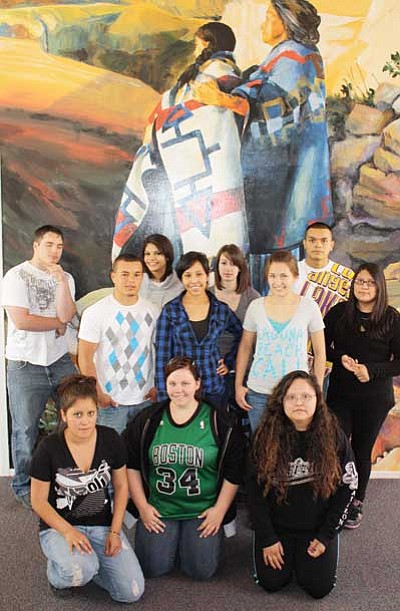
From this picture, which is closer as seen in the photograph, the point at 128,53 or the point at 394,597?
the point at 394,597

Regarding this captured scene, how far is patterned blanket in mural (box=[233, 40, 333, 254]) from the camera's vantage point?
3.29 metres

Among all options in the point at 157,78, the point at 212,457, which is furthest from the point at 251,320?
the point at 157,78

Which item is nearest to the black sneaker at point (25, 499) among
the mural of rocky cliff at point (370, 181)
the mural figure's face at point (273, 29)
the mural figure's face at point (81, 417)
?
the mural figure's face at point (81, 417)

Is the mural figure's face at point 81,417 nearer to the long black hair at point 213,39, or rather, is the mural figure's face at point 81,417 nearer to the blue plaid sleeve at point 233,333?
the blue plaid sleeve at point 233,333

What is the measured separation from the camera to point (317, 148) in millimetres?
3334

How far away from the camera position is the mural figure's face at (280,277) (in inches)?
106

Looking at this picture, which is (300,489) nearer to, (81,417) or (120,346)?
(81,417)

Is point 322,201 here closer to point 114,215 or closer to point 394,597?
point 114,215

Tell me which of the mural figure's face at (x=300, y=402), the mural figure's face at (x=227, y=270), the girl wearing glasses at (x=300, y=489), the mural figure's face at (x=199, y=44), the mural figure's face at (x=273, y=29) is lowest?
the girl wearing glasses at (x=300, y=489)

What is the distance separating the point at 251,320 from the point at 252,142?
1095 mm

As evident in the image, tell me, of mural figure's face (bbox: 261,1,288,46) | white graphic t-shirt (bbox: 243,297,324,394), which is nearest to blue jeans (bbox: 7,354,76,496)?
white graphic t-shirt (bbox: 243,297,324,394)

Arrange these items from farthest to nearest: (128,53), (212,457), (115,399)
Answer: (128,53) < (115,399) < (212,457)

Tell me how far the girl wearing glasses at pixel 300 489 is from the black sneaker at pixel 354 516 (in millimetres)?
581

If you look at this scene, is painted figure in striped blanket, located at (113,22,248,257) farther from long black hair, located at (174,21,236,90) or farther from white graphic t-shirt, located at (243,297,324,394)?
white graphic t-shirt, located at (243,297,324,394)
